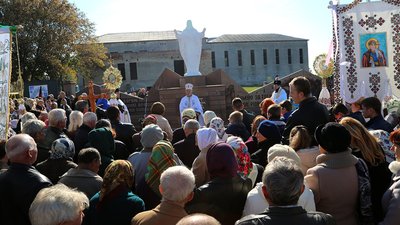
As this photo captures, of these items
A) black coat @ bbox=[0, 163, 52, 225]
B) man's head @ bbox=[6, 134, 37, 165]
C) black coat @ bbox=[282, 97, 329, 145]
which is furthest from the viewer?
→ black coat @ bbox=[282, 97, 329, 145]

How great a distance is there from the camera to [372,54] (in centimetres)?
1041

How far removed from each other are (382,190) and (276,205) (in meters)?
2.00

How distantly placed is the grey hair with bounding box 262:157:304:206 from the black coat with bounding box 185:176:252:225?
95 cm

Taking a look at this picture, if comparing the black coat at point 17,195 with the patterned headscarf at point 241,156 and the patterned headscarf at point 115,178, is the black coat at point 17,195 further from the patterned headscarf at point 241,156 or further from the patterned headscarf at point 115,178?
the patterned headscarf at point 241,156

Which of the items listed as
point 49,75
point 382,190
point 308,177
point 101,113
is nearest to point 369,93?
point 101,113

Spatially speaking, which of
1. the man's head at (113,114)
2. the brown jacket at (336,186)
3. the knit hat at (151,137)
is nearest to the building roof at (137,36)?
the man's head at (113,114)

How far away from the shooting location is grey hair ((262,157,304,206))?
A: 106 inches

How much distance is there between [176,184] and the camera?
3.33 m

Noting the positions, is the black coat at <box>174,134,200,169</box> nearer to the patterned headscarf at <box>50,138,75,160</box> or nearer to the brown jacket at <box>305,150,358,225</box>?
the patterned headscarf at <box>50,138,75,160</box>

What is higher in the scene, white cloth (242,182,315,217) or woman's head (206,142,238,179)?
woman's head (206,142,238,179)

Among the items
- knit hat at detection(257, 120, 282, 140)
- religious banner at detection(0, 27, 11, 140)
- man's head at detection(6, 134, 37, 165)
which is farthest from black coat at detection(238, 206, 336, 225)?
religious banner at detection(0, 27, 11, 140)

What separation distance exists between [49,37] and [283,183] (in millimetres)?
39127

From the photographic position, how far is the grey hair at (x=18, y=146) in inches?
162

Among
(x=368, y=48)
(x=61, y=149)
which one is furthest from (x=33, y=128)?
(x=368, y=48)
